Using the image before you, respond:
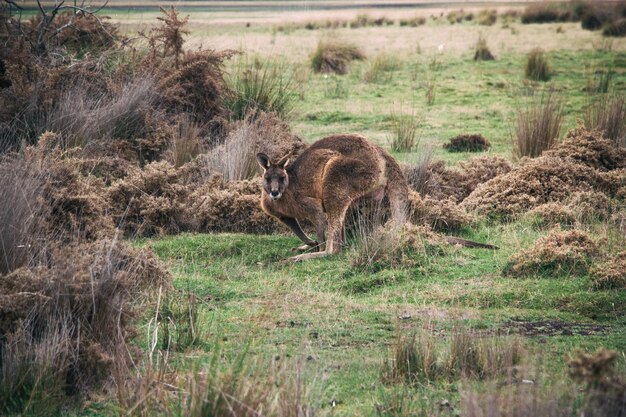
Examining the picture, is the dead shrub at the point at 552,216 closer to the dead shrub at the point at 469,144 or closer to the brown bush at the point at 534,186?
the brown bush at the point at 534,186

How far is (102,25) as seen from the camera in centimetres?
1332

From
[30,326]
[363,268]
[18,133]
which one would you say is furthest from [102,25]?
[30,326]

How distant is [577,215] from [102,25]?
8.19 m

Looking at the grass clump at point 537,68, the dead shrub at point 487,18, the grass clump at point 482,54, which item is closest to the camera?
the grass clump at point 537,68

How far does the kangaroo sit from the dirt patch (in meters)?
2.35

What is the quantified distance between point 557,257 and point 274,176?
9.76 ft

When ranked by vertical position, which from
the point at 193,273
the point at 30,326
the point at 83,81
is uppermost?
the point at 83,81

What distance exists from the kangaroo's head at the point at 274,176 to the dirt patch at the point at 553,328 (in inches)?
119

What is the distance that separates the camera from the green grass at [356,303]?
216 inches

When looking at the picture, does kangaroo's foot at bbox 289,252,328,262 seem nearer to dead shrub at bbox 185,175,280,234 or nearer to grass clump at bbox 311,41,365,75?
dead shrub at bbox 185,175,280,234

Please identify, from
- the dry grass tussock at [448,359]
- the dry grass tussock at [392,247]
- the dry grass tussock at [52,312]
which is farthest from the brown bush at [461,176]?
the dry grass tussock at [448,359]

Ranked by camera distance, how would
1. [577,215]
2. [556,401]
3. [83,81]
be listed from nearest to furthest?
[556,401]
[577,215]
[83,81]

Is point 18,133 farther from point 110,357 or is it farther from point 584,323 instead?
point 584,323

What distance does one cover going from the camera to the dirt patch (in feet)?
20.5
